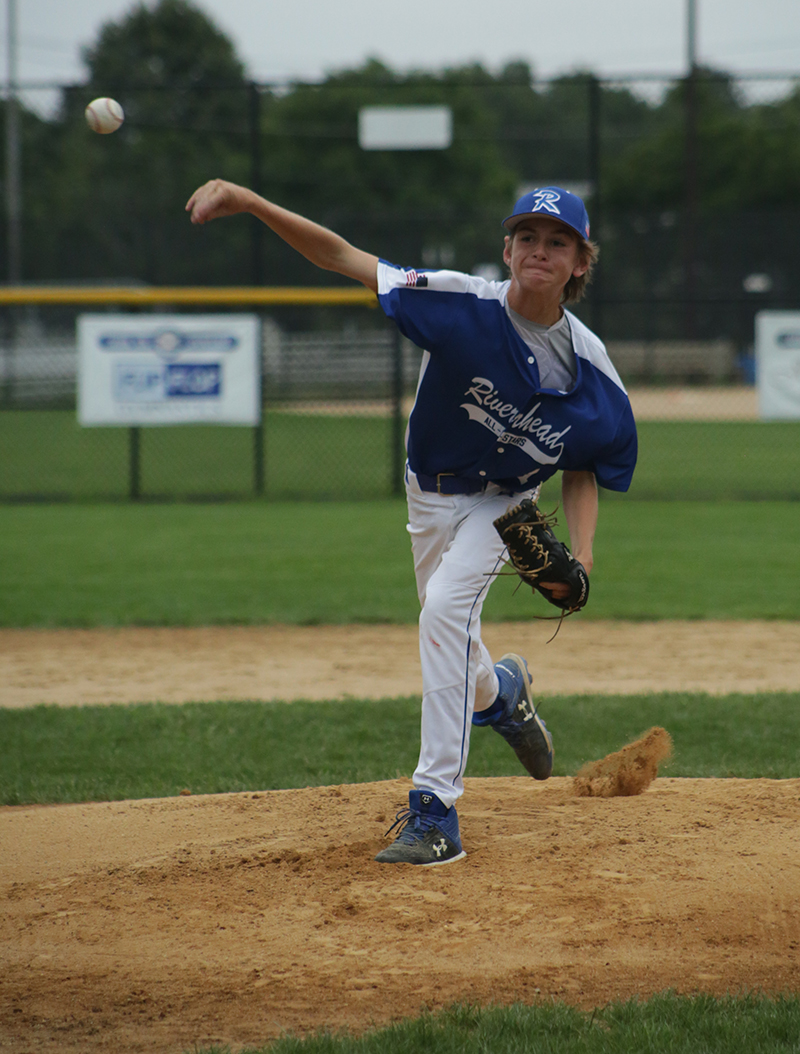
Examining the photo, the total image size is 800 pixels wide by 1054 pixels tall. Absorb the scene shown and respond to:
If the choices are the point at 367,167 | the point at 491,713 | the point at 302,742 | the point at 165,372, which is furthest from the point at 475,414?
the point at 367,167

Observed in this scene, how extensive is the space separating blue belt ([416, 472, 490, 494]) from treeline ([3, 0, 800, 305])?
17.2 metres

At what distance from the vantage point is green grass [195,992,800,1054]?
250cm

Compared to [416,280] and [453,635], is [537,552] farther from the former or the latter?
[416,280]

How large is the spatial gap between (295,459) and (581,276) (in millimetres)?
13800

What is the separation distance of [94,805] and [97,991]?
1.47m

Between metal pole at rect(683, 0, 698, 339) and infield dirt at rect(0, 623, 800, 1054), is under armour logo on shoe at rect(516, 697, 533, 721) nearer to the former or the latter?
infield dirt at rect(0, 623, 800, 1054)

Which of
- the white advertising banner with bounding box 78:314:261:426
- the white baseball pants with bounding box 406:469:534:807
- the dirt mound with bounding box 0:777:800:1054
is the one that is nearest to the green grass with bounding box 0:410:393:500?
the white advertising banner with bounding box 78:314:261:426

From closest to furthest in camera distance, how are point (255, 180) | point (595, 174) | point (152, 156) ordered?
point (595, 174) < point (255, 180) < point (152, 156)

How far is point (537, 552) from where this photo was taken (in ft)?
11.0

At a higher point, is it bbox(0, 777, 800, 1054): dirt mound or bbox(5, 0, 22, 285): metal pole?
bbox(5, 0, 22, 285): metal pole

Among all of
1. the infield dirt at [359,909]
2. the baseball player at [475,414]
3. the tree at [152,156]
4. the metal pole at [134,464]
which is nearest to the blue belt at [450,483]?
the baseball player at [475,414]

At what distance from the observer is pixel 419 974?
9.29ft

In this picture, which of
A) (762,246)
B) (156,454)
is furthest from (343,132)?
(156,454)

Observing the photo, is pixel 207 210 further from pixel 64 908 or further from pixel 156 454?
pixel 156 454
